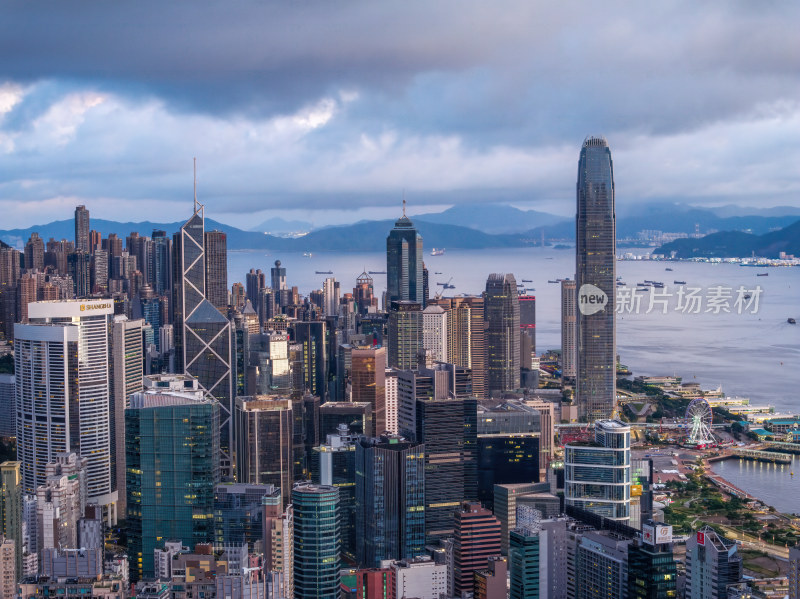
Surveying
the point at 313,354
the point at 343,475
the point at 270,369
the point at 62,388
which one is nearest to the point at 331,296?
the point at 313,354

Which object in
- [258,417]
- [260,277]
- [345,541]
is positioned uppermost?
[260,277]

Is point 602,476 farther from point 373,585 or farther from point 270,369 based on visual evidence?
point 270,369

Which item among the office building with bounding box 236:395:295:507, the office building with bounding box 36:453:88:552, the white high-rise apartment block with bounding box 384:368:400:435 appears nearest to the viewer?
the office building with bounding box 36:453:88:552

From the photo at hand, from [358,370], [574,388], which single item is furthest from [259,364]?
[574,388]

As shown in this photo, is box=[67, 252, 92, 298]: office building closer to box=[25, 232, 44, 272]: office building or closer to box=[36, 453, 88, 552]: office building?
box=[25, 232, 44, 272]: office building

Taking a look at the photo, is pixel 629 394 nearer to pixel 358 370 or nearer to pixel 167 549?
pixel 358 370

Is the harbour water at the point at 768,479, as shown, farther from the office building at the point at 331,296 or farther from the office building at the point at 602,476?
the office building at the point at 331,296

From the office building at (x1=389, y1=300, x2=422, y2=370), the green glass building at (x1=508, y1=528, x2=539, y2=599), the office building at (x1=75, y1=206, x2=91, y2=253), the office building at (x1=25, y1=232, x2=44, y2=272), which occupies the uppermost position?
the office building at (x1=75, y1=206, x2=91, y2=253)

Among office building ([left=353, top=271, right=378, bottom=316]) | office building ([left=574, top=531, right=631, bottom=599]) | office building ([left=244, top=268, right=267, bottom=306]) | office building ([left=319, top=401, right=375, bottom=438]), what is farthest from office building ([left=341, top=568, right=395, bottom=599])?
office building ([left=244, top=268, right=267, bottom=306])
